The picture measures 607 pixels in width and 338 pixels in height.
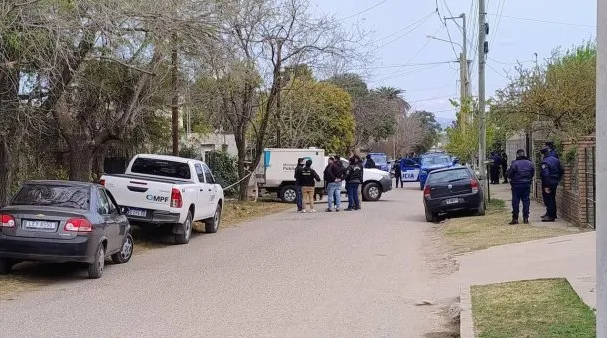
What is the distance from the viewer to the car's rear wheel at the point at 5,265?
11609 millimetres

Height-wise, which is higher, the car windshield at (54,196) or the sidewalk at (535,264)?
the car windshield at (54,196)

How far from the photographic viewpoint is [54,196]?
1180cm

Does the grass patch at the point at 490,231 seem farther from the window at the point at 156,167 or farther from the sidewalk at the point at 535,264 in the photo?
the window at the point at 156,167

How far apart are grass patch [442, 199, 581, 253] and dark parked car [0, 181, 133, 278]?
263 inches

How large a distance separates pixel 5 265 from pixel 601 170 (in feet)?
31.8

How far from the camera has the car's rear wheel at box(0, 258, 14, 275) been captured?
11.6 metres

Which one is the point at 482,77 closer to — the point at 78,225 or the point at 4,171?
the point at 4,171

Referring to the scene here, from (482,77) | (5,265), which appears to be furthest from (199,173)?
(482,77)

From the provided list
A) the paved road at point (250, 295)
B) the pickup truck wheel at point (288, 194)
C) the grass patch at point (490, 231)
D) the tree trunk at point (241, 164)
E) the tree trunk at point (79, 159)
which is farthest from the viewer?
the pickup truck wheel at point (288, 194)

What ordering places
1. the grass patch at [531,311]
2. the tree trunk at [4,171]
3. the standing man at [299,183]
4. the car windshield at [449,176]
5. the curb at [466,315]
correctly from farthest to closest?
1. the standing man at [299,183]
2. the car windshield at [449,176]
3. the tree trunk at [4,171]
4. the curb at [466,315]
5. the grass patch at [531,311]

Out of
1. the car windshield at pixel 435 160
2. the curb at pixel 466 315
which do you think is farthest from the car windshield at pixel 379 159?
the curb at pixel 466 315

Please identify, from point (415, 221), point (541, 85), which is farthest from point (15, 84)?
point (541, 85)

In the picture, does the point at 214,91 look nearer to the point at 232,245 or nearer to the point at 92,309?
the point at 232,245

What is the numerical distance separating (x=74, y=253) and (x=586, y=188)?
9.95 metres
